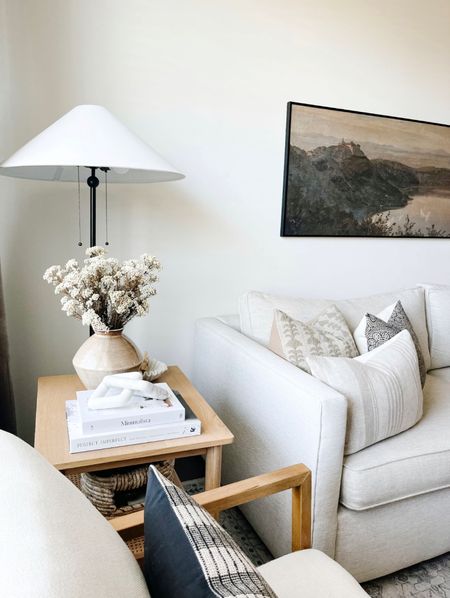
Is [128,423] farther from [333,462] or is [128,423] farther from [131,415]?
[333,462]

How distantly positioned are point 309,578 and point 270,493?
19cm

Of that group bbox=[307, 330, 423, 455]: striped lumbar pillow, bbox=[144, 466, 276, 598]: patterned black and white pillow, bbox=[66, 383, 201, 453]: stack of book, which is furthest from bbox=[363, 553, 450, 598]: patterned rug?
bbox=[144, 466, 276, 598]: patterned black and white pillow

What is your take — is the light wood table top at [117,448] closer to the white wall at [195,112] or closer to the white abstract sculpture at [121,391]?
the white abstract sculpture at [121,391]

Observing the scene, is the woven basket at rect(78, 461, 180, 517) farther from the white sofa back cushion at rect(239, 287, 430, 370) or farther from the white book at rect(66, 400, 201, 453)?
the white sofa back cushion at rect(239, 287, 430, 370)

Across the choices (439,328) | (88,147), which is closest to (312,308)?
(439,328)

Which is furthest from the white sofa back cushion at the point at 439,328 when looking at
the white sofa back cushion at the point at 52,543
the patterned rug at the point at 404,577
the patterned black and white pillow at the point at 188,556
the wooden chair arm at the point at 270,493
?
the white sofa back cushion at the point at 52,543

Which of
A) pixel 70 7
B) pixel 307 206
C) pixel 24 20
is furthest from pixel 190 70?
pixel 307 206

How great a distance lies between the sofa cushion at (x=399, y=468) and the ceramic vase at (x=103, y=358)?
2.45 feet

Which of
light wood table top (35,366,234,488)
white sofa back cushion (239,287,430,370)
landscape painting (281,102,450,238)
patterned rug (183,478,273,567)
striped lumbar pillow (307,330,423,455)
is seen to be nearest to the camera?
light wood table top (35,366,234,488)

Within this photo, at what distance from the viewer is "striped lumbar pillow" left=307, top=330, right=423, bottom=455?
142 centimetres

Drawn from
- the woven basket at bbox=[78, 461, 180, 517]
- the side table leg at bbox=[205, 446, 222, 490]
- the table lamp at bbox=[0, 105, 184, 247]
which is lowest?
the woven basket at bbox=[78, 461, 180, 517]

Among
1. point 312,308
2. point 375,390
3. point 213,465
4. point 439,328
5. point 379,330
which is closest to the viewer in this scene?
point 213,465

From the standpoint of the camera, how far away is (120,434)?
1.23 meters

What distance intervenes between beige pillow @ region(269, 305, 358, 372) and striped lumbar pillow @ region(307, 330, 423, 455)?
Result: 16cm
